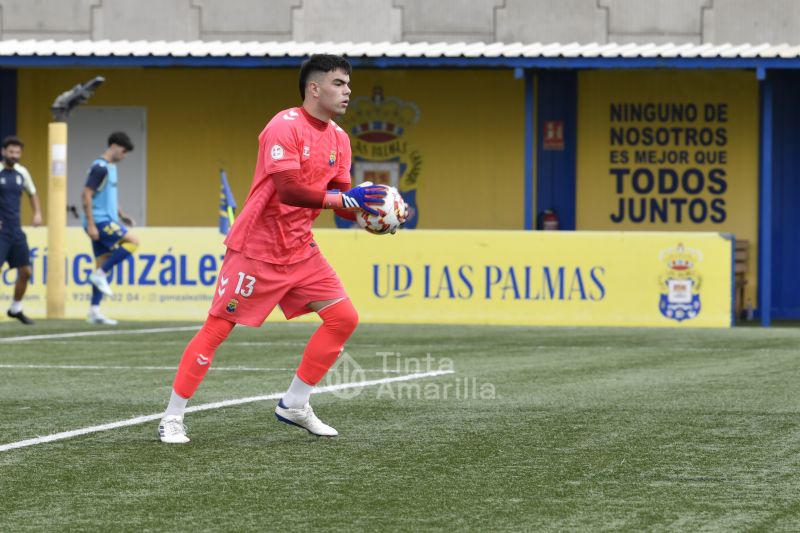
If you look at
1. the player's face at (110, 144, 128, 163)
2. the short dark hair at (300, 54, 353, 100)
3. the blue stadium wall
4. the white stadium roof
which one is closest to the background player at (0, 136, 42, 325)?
the player's face at (110, 144, 128, 163)

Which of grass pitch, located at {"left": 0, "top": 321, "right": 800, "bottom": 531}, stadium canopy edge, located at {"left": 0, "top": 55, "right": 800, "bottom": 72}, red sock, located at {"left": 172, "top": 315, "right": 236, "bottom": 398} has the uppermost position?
stadium canopy edge, located at {"left": 0, "top": 55, "right": 800, "bottom": 72}

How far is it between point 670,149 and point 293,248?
15.8 meters

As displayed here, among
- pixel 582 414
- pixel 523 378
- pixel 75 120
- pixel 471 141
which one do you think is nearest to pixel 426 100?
pixel 471 141

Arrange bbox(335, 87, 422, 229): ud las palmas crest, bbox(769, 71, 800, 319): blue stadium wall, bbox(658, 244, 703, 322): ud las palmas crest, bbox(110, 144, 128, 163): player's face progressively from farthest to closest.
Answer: bbox(335, 87, 422, 229): ud las palmas crest, bbox(769, 71, 800, 319): blue stadium wall, bbox(658, 244, 703, 322): ud las palmas crest, bbox(110, 144, 128, 163): player's face

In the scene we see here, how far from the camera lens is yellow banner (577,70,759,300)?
22.5m

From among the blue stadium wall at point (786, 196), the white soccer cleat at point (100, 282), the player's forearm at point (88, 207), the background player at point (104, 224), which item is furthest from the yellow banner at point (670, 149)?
the player's forearm at point (88, 207)

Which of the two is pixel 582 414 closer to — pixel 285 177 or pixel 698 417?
pixel 698 417

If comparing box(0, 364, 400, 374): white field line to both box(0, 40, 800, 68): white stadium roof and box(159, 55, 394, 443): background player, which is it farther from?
box(0, 40, 800, 68): white stadium roof

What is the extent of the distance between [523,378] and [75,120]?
13.9 m

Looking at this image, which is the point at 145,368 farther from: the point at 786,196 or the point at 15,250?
the point at 786,196

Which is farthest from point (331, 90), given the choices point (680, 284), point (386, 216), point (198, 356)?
point (680, 284)

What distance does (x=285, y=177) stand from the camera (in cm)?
725

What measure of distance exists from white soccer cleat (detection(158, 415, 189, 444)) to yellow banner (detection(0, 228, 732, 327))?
35.2 ft

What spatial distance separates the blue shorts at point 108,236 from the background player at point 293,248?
9.34 m
